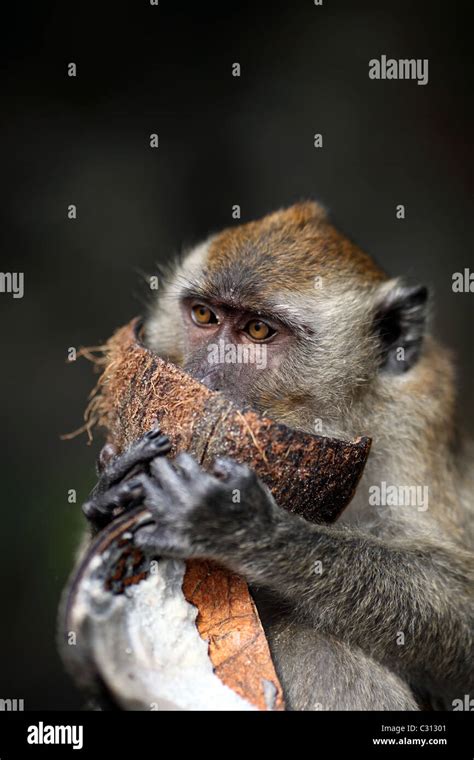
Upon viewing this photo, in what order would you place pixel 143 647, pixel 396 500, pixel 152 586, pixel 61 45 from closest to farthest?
pixel 143 647 < pixel 152 586 < pixel 396 500 < pixel 61 45

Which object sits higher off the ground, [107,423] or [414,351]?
[414,351]

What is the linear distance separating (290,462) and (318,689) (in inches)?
49.2

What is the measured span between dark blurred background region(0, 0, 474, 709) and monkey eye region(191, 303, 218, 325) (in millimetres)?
3760

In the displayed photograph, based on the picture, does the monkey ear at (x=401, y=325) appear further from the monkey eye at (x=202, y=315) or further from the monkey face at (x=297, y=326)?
the monkey eye at (x=202, y=315)

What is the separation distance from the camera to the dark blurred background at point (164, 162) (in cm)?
954

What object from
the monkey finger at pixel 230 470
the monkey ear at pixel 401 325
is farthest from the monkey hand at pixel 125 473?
the monkey ear at pixel 401 325

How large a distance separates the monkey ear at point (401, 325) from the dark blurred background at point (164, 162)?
4.12 metres

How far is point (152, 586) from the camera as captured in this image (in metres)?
3.84

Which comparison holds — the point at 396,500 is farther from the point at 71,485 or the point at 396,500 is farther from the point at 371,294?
the point at 71,485

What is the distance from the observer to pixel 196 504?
12.8 ft

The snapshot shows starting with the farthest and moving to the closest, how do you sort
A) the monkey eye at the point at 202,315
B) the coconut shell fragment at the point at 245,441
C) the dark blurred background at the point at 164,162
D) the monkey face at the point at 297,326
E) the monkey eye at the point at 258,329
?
the dark blurred background at the point at 164,162 → the monkey eye at the point at 202,315 → the monkey eye at the point at 258,329 → the monkey face at the point at 297,326 → the coconut shell fragment at the point at 245,441

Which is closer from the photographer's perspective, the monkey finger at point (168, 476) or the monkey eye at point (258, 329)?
the monkey finger at point (168, 476)

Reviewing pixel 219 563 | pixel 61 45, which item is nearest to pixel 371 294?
pixel 219 563

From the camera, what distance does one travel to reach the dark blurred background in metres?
9.54
